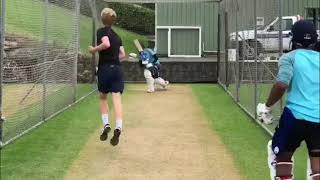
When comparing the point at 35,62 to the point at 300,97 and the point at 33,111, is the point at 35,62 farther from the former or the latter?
the point at 300,97

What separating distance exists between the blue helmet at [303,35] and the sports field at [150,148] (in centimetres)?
200

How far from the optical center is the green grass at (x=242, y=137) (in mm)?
7453

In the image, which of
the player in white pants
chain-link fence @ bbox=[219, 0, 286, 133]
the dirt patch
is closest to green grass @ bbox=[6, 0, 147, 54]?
the dirt patch

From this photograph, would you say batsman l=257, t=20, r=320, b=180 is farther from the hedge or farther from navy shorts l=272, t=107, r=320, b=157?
the hedge

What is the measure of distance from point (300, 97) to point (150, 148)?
3.75 meters

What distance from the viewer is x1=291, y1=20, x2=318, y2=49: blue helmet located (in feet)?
18.0

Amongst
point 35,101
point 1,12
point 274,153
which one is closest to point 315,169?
point 274,153

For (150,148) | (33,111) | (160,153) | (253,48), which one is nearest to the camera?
(160,153)

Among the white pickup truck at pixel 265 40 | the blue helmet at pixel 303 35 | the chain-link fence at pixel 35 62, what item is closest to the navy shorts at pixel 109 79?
the chain-link fence at pixel 35 62

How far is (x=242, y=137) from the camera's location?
968 centimetres

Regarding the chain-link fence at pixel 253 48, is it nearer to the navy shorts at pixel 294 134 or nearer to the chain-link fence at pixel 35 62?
the navy shorts at pixel 294 134

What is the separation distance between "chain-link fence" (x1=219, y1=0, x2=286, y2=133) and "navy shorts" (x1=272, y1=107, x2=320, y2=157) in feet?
11.2

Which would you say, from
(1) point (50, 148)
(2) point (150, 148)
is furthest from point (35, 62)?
(2) point (150, 148)

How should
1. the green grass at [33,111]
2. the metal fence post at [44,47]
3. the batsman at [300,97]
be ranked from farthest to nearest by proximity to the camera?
the metal fence post at [44,47], the green grass at [33,111], the batsman at [300,97]
